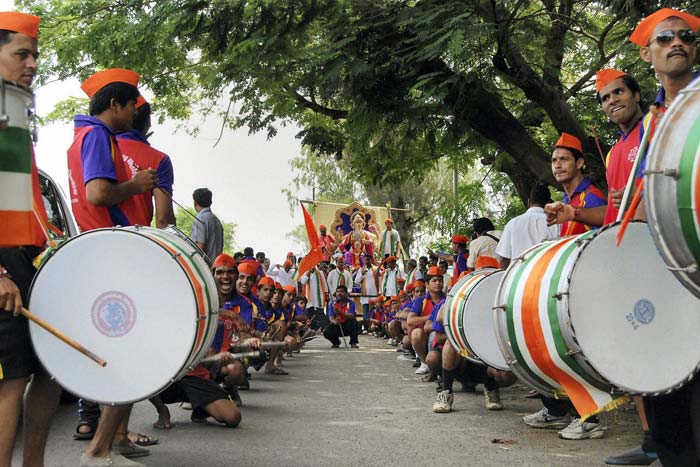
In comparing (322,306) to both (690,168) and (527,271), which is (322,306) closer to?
(527,271)

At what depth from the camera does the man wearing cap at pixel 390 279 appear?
23.9 m

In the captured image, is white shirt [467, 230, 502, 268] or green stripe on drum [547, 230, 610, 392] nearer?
green stripe on drum [547, 230, 610, 392]

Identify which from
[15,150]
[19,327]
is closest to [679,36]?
A: [15,150]

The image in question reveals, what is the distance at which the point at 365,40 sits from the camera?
865 cm

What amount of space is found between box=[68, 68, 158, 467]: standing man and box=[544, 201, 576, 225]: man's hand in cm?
207

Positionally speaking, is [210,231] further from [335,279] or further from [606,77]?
[335,279]

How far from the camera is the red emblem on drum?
404 cm

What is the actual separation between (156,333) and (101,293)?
30 centimetres

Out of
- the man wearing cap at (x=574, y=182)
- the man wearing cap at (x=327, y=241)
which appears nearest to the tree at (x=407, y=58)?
the man wearing cap at (x=574, y=182)

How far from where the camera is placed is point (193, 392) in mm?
6992

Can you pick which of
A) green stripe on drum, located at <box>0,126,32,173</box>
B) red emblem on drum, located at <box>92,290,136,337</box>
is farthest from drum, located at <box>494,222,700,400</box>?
green stripe on drum, located at <box>0,126,32,173</box>

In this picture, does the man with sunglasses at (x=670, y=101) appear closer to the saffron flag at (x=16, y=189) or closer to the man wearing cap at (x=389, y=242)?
the saffron flag at (x=16, y=189)

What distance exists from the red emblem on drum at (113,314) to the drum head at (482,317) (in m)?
3.63

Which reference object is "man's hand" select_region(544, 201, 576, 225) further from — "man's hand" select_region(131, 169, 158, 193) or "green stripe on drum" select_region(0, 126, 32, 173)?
"green stripe on drum" select_region(0, 126, 32, 173)
